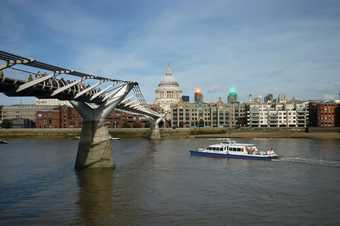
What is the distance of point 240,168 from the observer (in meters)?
50.3

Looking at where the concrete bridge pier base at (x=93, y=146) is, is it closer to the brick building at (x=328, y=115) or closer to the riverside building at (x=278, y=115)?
the brick building at (x=328, y=115)

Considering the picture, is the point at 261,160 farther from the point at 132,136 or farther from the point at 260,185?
the point at 132,136

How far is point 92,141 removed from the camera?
46.0 m

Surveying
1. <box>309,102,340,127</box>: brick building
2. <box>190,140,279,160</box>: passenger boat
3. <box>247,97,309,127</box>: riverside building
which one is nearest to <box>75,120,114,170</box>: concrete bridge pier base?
<box>190,140,279,160</box>: passenger boat

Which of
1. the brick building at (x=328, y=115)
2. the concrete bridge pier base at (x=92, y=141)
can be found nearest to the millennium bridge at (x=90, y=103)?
the concrete bridge pier base at (x=92, y=141)

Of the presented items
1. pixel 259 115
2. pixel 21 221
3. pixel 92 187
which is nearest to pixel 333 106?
pixel 259 115

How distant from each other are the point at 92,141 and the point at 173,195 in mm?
15828

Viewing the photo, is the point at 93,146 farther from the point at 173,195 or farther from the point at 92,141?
the point at 173,195

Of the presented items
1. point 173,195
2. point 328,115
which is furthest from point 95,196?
point 328,115

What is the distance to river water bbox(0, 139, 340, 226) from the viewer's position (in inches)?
1024

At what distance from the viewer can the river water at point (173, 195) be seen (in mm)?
26000

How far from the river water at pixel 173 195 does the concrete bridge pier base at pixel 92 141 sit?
1644 millimetres

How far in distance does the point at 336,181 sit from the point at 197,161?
22.8 meters

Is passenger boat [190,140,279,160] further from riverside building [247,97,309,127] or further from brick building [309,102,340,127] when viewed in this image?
riverside building [247,97,309,127]
